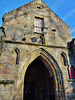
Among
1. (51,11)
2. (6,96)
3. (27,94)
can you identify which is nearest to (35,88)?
(27,94)

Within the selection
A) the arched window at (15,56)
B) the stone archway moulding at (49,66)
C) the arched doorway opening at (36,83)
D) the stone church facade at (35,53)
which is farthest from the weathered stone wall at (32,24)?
the arched doorway opening at (36,83)

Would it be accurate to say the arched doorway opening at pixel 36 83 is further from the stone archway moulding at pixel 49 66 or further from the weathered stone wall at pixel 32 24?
the weathered stone wall at pixel 32 24

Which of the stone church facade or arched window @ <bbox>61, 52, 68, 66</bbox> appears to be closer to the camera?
the stone church facade

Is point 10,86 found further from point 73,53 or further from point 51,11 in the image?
point 51,11

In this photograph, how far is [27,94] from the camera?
649 cm

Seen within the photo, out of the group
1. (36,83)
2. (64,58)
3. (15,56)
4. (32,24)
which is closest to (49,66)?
(64,58)

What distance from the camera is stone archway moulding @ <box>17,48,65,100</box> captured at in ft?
15.6

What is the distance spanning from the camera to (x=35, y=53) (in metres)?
5.38

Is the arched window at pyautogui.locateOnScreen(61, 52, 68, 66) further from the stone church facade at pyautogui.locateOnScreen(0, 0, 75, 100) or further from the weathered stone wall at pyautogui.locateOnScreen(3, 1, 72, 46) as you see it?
the weathered stone wall at pyautogui.locateOnScreen(3, 1, 72, 46)

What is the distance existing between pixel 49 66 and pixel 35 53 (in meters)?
1.04

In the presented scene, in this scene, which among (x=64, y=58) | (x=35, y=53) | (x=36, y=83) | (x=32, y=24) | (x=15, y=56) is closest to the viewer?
(x=15, y=56)

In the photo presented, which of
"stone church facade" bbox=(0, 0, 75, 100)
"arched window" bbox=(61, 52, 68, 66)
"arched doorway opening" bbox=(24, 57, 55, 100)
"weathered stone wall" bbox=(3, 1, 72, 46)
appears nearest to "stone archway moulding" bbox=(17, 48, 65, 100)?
"stone church facade" bbox=(0, 0, 75, 100)

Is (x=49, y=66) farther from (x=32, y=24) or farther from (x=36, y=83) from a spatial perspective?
(x=32, y=24)

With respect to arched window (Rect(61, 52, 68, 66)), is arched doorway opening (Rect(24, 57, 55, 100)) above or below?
below
